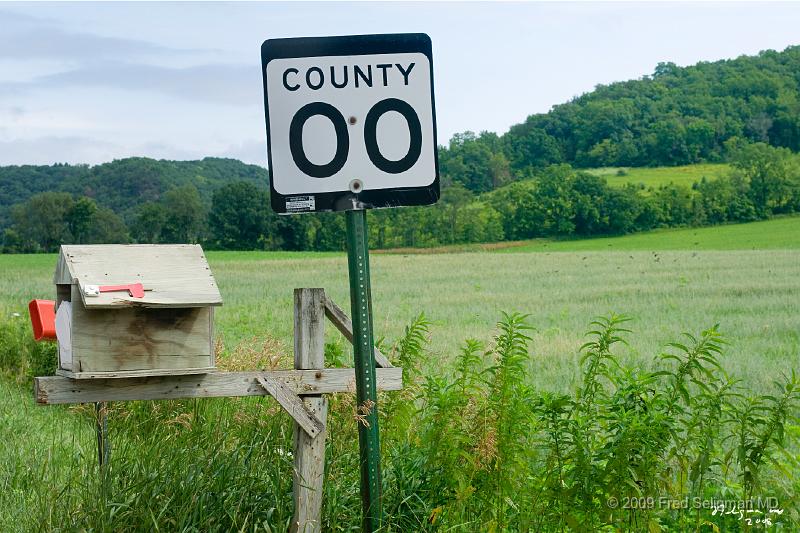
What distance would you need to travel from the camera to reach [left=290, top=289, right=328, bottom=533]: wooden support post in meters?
3.93

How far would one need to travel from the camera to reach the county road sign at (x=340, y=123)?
3.92 metres

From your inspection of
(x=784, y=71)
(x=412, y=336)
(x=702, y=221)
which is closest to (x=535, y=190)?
(x=702, y=221)

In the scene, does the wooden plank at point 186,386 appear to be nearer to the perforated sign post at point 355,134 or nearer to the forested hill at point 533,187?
the perforated sign post at point 355,134

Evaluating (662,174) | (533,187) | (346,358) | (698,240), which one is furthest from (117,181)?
(346,358)

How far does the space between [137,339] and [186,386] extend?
30 centimetres

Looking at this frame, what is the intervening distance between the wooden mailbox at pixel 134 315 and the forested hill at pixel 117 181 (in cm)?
8440

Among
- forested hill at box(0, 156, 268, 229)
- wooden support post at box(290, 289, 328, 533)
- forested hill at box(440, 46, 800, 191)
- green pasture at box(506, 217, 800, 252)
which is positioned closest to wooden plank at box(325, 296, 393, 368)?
wooden support post at box(290, 289, 328, 533)

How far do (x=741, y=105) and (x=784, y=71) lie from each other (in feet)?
35.3

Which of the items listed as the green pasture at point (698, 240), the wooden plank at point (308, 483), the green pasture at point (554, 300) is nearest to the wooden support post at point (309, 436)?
the wooden plank at point (308, 483)

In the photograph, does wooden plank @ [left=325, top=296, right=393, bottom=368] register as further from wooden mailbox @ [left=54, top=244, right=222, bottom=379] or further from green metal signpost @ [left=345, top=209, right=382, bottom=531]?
wooden mailbox @ [left=54, top=244, right=222, bottom=379]

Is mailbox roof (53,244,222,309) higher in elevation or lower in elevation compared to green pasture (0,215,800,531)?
higher

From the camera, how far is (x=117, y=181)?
302ft

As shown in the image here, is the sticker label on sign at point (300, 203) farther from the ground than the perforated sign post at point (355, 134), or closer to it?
closer to it

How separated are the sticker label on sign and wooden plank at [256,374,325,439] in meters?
0.76
